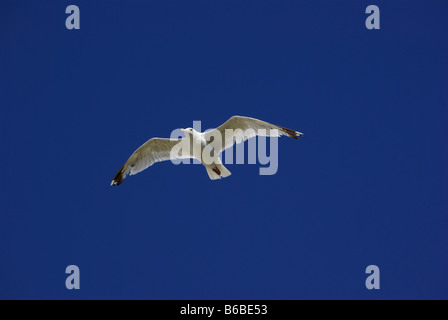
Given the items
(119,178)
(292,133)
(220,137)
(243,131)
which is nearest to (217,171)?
(220,137)

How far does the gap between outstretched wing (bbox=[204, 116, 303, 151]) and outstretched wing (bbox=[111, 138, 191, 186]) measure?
72 centimetres

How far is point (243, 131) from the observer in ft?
27.9

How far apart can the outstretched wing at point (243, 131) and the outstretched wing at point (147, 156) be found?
716mm

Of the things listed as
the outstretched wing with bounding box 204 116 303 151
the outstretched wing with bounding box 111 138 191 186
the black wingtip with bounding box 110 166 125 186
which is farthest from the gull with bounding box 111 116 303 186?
the black wingtip with bounding box 110 166 125 186

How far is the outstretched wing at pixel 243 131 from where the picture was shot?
8.38 m

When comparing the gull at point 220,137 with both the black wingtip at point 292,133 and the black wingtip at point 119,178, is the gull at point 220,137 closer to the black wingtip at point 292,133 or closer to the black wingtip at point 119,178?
the black wingtip at point 292,133

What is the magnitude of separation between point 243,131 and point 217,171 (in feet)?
2.35

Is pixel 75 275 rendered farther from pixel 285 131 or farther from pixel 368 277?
pixel 368 277

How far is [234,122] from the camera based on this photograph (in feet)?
27.6

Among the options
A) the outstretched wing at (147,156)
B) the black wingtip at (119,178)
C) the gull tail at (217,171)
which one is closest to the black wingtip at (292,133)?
the gull tail at (217,171)

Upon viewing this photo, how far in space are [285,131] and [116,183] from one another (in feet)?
9.59

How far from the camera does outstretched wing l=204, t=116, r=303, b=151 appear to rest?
838 cm
